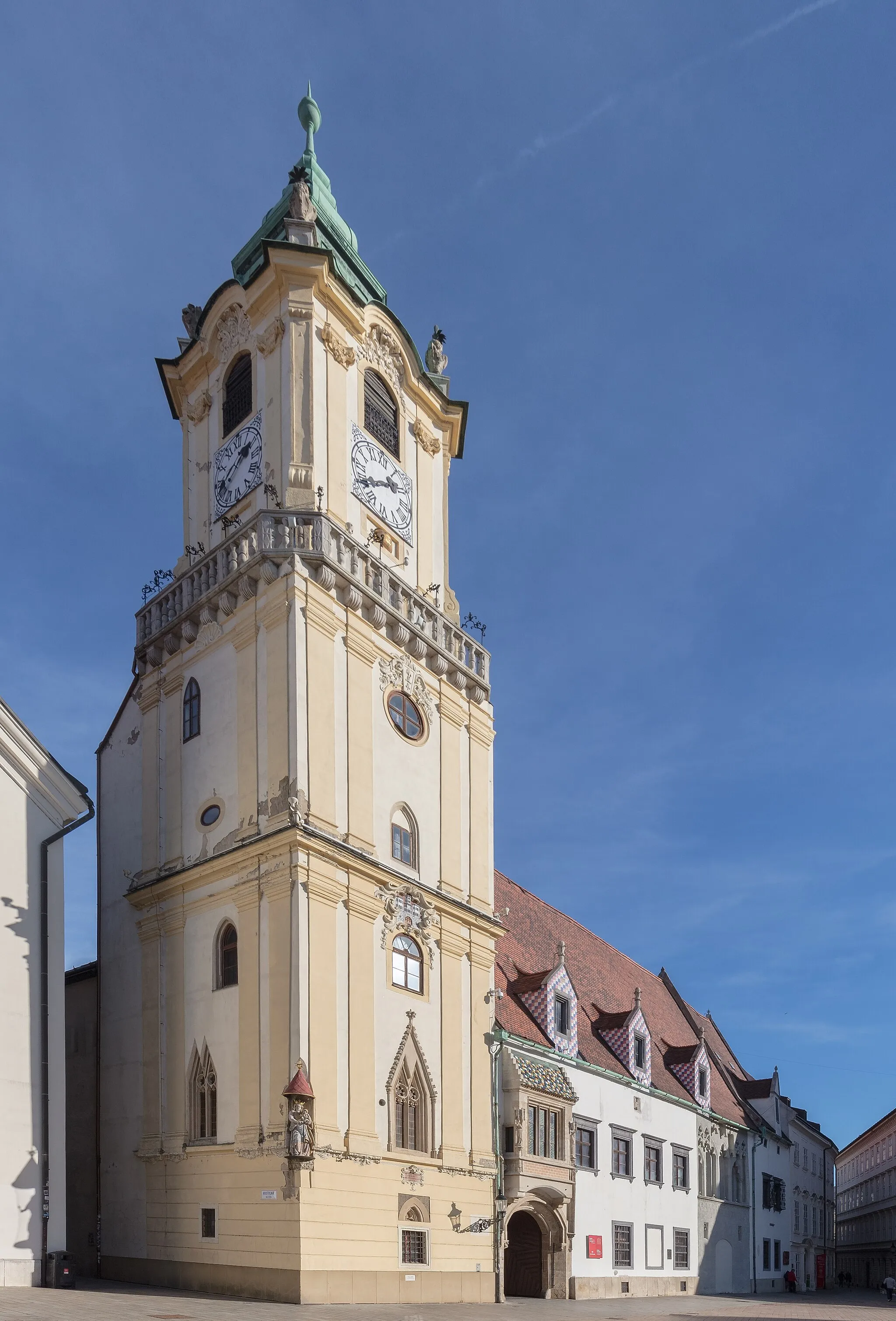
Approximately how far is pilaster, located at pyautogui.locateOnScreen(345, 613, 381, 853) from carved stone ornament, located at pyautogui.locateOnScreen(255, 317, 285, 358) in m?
7.37

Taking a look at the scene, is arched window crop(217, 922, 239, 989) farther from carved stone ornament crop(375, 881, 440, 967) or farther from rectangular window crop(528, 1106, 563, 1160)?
rectangular window crop(528, 1106, 563, 1160)

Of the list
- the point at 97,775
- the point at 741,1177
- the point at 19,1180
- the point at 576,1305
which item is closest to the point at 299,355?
the point at 97,775

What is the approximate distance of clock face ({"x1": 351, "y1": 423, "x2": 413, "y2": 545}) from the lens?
105 ft

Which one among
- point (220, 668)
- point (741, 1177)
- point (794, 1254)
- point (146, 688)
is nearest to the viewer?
point (220, 668)

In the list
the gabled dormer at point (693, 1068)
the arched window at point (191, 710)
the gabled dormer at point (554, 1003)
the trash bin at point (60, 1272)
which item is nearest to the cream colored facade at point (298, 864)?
the arched window at point (191, 710)

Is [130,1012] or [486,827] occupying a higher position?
[486,827]

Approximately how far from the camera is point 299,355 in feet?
102

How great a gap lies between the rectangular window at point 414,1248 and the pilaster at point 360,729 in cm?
794

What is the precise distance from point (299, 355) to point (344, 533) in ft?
15.8

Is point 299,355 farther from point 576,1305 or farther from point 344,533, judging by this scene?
point 576,1305

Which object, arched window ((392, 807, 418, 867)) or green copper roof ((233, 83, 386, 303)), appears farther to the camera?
green copper roof ((233, 83, 386, 303))

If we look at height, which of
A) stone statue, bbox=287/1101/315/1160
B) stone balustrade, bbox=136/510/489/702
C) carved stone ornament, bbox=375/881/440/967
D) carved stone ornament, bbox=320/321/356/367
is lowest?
stone statue, bbox=287/1101/315/1160

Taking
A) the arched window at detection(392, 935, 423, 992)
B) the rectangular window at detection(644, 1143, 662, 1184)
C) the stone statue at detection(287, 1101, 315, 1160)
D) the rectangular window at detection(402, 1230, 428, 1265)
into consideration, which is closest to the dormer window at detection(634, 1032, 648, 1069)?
the rectangular window at detection(644, 1143, 662, 1184)

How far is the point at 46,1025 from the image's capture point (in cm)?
2553
